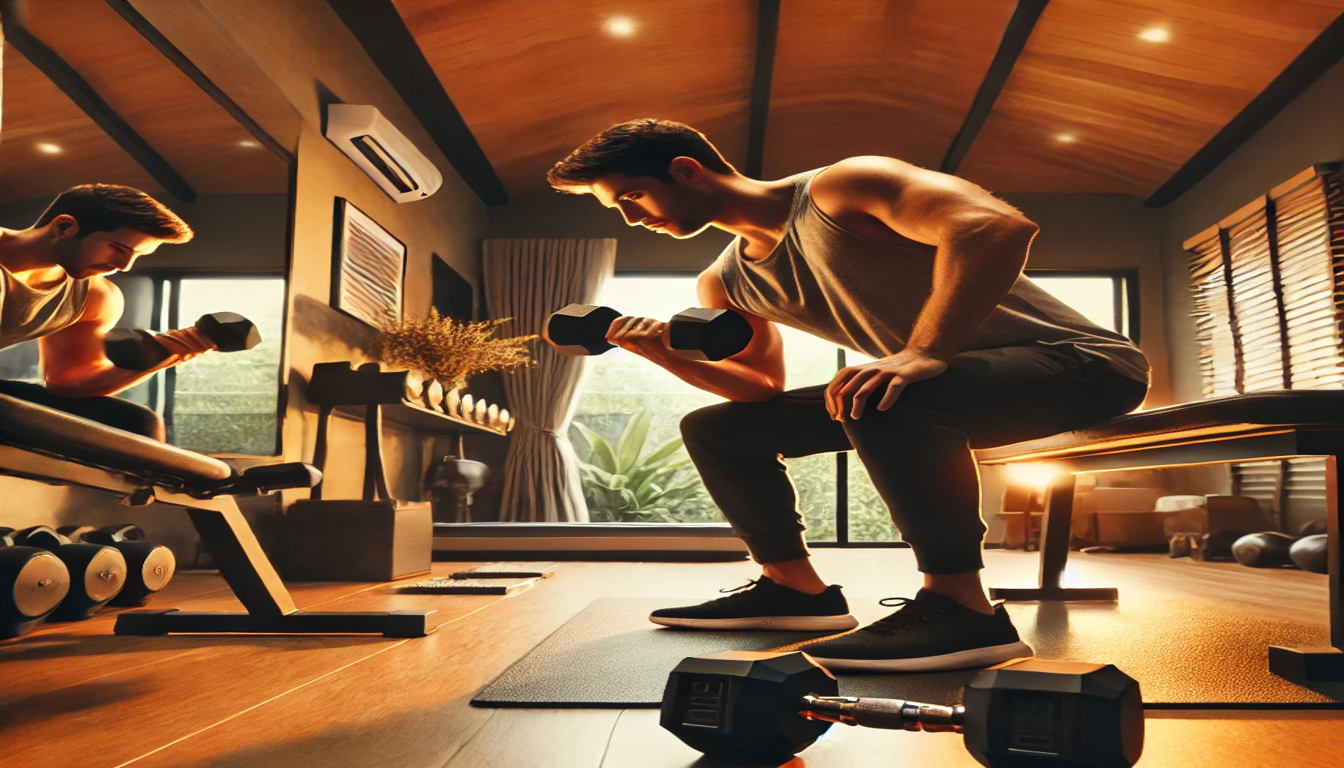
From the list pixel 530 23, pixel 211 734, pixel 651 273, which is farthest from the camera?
pixel 651 273

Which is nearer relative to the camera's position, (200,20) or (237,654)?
(237,654)

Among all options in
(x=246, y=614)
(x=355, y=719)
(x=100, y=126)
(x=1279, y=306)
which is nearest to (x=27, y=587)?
(x=246, y=614)

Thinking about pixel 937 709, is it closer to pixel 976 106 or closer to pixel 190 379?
pixel 190 379

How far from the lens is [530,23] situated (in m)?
3.59

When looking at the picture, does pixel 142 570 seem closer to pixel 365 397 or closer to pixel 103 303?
pixel 103 303

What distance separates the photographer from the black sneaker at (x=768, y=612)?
63.4 inches

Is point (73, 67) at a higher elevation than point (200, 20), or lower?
lower

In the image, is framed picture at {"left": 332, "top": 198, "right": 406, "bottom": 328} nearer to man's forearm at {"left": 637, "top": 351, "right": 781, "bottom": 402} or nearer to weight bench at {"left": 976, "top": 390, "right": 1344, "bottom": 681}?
man's forearm at {"left": 637, "top": 351, "right": 781, "bottom": 402}

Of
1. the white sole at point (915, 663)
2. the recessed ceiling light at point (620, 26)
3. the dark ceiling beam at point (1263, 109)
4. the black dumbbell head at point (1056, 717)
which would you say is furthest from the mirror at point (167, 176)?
the dark ceiling beam at point (1263, 109)

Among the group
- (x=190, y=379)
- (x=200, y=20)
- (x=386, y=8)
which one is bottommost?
(x=190, y=379)

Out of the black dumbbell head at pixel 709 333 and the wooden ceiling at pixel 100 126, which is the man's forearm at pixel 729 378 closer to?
the black dumbbell head at pixel 709 333

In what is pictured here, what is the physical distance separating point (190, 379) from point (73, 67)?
824mm

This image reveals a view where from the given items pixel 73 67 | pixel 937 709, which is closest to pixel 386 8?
pixel 73 67

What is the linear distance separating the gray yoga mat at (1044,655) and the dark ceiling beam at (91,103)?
156 cm
